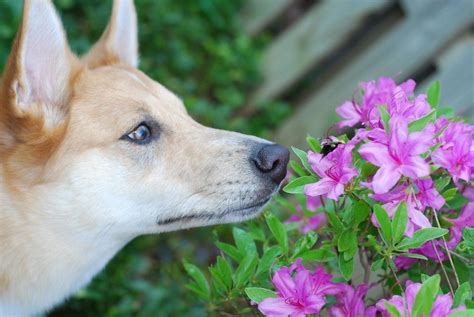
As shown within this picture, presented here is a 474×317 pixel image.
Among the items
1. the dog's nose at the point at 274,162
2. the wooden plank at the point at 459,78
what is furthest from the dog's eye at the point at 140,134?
the wooden plank at the point at 459,78

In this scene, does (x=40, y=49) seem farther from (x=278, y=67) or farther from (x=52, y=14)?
(x=278, y=67)

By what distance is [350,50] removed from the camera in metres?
4.42

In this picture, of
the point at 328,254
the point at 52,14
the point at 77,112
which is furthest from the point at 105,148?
the point at 328,254

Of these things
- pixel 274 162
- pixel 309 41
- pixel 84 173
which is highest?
pixel 84 173

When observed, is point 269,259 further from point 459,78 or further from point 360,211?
point 459,78

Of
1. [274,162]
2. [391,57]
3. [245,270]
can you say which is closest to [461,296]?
[245,270]

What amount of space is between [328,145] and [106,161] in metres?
0.90

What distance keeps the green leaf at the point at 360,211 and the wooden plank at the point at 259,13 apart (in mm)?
2894

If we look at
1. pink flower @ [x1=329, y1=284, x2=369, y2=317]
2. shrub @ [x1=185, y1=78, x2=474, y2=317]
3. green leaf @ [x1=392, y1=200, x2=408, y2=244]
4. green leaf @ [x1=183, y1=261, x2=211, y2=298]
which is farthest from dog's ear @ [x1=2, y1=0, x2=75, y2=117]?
green leaf @ [x1=392, y1=200, x2=408, y2=244]

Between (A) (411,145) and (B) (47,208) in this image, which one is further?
(B) (47,208)

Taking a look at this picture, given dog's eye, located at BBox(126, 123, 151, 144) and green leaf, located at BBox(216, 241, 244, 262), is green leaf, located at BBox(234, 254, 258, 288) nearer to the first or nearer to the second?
green leaf, located at BBox(216, 241, 244, 262)

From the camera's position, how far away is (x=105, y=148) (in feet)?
7.64

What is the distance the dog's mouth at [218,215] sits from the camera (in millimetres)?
2273

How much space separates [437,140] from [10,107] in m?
1.43
